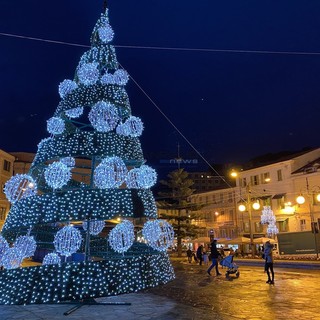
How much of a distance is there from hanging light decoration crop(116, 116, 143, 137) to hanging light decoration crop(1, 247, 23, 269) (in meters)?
4.24

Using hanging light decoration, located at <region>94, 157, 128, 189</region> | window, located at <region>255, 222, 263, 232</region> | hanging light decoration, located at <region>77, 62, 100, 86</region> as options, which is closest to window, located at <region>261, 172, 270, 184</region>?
window, located at <region>255, 222, 263, 232</region>

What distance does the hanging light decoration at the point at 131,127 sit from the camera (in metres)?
9.82

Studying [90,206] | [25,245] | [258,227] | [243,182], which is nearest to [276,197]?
[258,227]

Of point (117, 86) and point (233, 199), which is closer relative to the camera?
point (117, 86)

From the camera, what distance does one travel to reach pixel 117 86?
10023 mm

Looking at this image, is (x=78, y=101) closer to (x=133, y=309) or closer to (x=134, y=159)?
(x=134, y=159)

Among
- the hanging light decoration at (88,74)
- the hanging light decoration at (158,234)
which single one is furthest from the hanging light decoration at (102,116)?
the hanging light decoration at (158,234)

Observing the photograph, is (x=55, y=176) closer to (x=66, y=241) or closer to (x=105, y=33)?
(x=66, y=241)

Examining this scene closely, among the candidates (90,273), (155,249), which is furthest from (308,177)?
(90,273)

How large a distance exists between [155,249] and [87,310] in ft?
8.02

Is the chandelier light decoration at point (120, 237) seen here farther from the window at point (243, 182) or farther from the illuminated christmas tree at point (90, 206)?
the window at point (243, 182)

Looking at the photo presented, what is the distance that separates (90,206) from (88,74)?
161 inches

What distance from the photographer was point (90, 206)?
311 inches

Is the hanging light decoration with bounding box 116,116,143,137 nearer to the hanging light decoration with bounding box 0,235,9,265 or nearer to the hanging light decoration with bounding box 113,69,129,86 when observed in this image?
the hanging light decoration with bounding box 113,69,129,86
